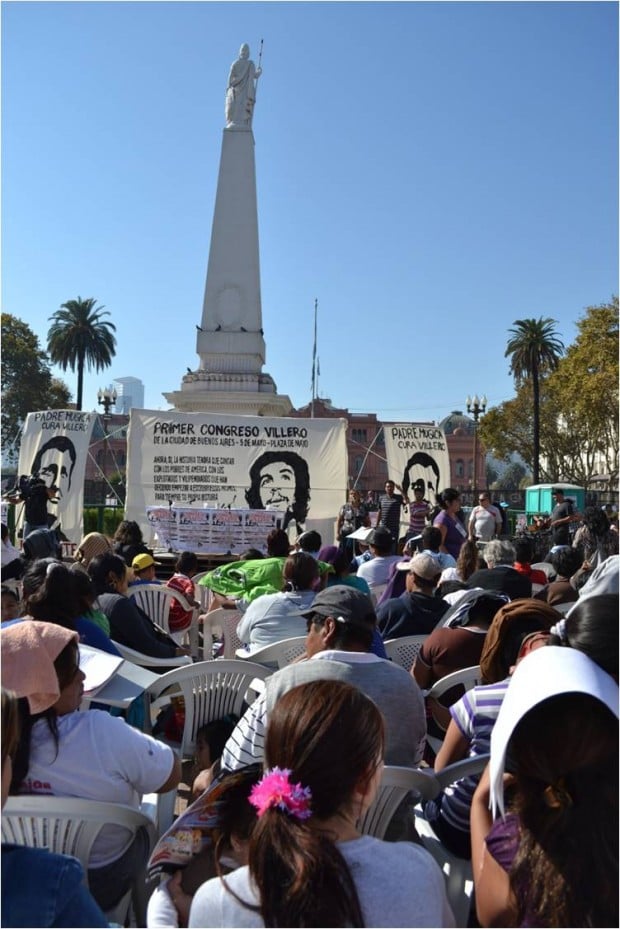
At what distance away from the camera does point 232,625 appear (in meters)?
6.86

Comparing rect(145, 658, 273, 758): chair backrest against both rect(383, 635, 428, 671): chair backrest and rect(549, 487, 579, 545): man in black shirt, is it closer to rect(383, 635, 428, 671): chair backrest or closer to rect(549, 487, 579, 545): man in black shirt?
rect(383, 635, 428, 671): chair backrest

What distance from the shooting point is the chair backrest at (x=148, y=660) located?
17.8 feet

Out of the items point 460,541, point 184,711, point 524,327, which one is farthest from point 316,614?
point 524,327

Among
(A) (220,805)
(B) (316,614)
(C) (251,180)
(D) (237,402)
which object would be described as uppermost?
(C) (251,180)

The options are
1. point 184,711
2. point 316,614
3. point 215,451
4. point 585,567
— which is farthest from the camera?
point 215,451

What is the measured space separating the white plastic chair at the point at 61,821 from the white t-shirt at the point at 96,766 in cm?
11

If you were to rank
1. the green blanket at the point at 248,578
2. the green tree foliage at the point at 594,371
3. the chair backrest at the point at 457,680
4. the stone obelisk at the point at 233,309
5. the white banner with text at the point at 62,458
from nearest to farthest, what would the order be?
the chair backrest at the point at 457,680
the green blanket at the point at 248,578
the white banner with text at the point at 62,458
the stone obelisk at the point at 233,309
the green tree foliage at the point at 594,371

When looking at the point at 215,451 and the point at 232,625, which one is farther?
the point at 215,451

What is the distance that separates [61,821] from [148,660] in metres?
2.89

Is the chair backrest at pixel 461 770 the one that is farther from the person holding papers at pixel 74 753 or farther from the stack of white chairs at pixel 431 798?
the person holding papers at pixel 74 753

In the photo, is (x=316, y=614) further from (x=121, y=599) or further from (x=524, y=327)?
(x=524, y=327)

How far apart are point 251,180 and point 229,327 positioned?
176 inches

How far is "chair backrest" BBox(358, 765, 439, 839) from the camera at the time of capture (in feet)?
9.65

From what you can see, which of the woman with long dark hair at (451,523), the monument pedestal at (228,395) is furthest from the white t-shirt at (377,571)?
the monument pedestal at (228,395)
